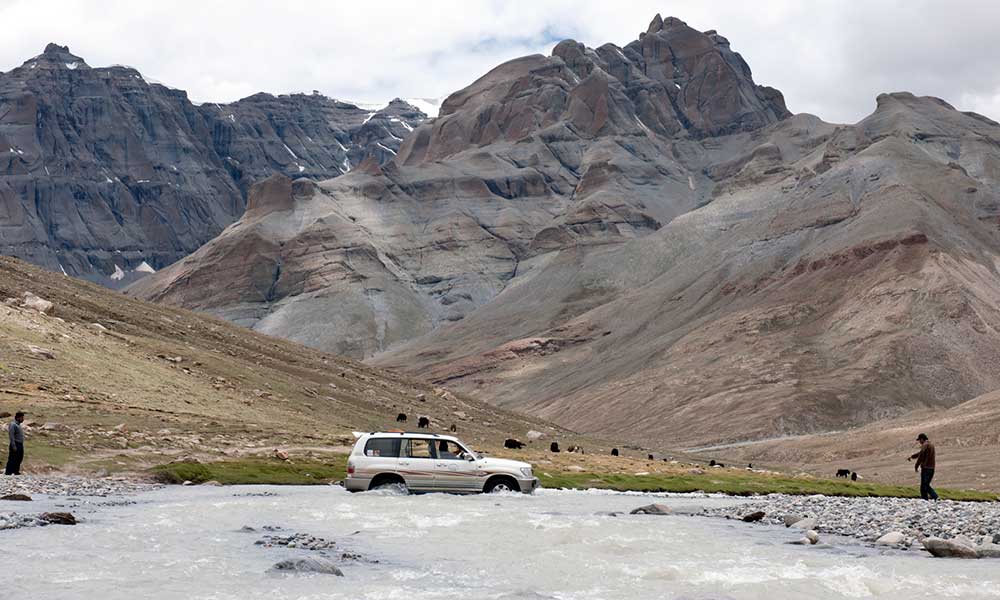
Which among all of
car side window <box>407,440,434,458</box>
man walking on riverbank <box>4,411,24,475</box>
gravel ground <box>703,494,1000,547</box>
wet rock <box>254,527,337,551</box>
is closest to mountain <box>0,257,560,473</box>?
man walking on riverbank <box>4,411,24,475</box>

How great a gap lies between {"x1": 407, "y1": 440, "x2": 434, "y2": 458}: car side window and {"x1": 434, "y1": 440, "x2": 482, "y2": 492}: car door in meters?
0.22

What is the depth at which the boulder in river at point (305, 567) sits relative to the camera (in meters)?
21.0

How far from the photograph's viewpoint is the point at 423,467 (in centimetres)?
3722

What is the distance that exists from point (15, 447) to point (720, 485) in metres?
32.6

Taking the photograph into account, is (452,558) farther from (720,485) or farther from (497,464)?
(720,485)

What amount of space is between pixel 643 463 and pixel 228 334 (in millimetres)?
42043

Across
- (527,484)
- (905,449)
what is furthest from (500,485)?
(905,449)

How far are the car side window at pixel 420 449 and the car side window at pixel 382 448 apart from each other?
1.52ft

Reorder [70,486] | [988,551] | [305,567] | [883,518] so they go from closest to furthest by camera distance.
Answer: [305,567]
[988,551]
[883,518]
[70,486]

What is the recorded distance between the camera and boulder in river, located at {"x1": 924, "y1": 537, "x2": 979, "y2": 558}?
2431 cm

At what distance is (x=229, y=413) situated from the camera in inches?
2504

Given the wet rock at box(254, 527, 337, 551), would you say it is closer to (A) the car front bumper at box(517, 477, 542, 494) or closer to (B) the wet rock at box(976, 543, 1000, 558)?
(A) the car front bumper at box(517, 477, 542, 494)

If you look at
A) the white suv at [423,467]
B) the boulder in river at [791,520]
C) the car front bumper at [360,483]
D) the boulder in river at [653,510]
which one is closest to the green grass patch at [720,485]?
the white suv at [423,467]

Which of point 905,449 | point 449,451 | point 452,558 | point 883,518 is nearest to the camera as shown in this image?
point 452,558
